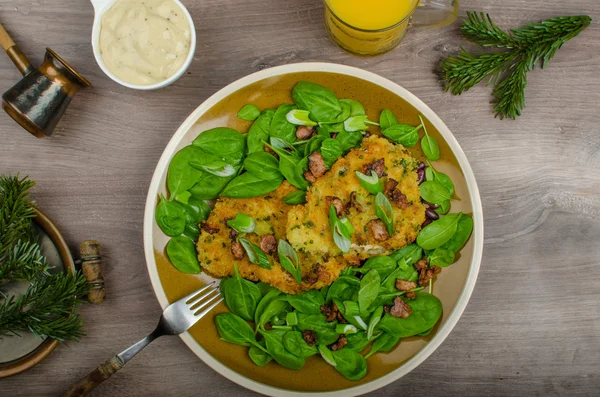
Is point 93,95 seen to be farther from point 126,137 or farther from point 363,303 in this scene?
point 363,303

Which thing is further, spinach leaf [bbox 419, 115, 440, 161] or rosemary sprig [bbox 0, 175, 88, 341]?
spinach leaf [bbox 419, 115, 440, 161]

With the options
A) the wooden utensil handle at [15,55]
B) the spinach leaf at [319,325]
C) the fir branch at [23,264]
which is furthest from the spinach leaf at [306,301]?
the wooden utensil handle at [15,55]

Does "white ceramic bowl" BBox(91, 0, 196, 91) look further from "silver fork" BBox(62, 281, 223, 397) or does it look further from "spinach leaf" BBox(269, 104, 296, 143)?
"silver fork" BBox(62, 281, 223, 397)

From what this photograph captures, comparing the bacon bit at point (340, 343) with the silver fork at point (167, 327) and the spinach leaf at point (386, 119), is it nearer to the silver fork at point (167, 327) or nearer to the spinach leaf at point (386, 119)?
the silver fork at point (167, 327)

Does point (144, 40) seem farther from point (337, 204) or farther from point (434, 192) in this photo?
point (434, 192)

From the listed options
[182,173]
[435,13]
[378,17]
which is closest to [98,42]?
[182,173]

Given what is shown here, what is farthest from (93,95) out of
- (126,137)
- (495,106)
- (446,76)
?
(495,106)

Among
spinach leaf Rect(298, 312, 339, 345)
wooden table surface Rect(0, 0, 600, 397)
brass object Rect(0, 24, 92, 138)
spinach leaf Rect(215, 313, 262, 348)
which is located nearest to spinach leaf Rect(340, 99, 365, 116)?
wooden table surface Rect(0, 0, 600, 397)
